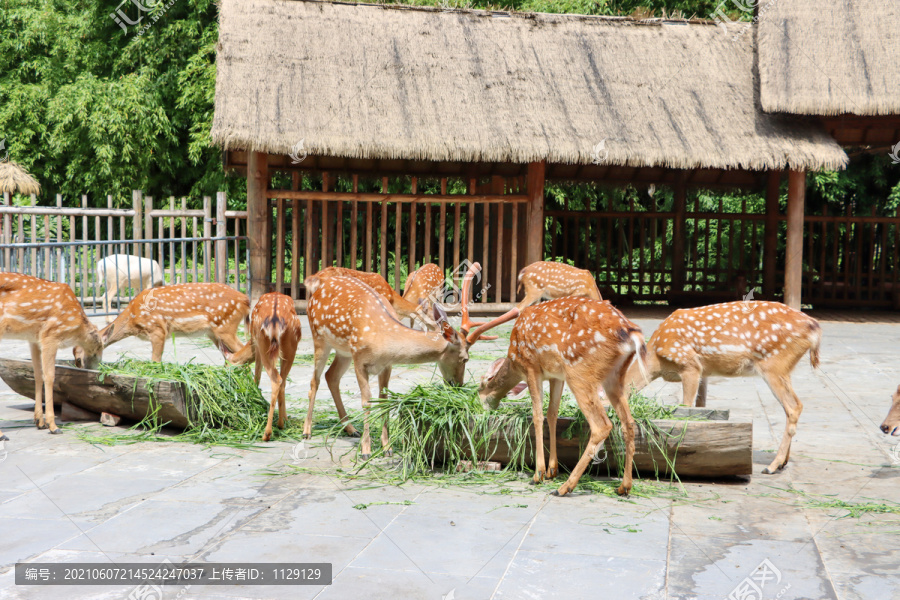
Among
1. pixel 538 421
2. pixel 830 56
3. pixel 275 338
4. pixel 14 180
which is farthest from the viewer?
pixel 14 180

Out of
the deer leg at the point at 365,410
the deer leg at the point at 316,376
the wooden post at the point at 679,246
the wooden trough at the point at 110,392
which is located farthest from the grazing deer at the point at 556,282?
the wooden post at the point at 679,246

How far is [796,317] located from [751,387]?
2.95m

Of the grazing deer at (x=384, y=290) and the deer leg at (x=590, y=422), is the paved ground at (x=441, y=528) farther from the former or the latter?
the grazing deer at (x=384, y=290)

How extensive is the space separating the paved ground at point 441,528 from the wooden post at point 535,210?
25.0 feet

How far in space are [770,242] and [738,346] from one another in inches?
459

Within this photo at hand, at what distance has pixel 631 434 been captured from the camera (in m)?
4.91

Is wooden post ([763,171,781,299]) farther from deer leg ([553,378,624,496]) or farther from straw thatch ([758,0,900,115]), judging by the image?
deer leg ([553,378,624,496])

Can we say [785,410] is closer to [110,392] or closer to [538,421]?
[538,421]

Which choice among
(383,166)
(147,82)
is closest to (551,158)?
(383,166)

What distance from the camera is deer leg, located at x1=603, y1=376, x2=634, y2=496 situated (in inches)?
192

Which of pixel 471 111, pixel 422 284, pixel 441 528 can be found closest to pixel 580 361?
pixel 441 528

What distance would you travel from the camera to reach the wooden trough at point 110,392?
6.18 metres

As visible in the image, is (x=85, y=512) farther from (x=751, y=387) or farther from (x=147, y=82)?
(x=147, y=82)

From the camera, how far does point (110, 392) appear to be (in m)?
6.39
